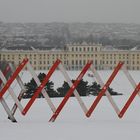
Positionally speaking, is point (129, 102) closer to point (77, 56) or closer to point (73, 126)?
point (73, 126)

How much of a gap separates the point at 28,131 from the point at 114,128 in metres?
1.13

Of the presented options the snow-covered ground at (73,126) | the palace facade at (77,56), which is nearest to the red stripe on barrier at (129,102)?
the snow-covered ground at (73,126)

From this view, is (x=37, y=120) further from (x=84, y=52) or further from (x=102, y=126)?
(x=84, y=52)

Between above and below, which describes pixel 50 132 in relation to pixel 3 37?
above

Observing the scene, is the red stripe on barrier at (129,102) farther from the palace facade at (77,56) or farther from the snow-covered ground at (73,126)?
the palace facade at (77,56)

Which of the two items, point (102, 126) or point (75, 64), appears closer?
point (102, 126)

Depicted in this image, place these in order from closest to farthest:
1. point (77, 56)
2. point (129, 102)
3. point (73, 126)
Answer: point (73, 126), point (129, 102), point (77, 56)

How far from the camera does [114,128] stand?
722 centimetres

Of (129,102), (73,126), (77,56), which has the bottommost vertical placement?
(77,56)

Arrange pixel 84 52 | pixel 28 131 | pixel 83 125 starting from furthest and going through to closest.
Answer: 1. pixel 84 52
2. pixel 83 125
3. pixel 28 131

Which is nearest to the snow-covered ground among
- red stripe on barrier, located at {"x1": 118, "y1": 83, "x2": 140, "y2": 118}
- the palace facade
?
red stripe on barrier, located at {"x1": 118, "y1": 83, "x2": 140, "y2": 118}

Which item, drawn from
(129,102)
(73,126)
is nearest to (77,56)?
(129,102)

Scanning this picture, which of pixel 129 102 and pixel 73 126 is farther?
pixel 129 102

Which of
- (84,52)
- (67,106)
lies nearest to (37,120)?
(67,106)
